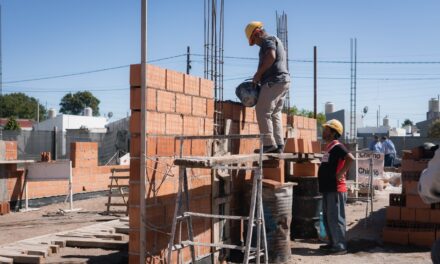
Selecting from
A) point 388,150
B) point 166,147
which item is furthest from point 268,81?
point 388,150

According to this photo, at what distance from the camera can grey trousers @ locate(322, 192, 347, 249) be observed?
7281 millimetres

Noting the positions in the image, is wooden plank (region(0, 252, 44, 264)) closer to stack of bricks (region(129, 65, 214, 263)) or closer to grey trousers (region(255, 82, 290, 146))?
stack of bricks (region(129, 65, 214, 263))

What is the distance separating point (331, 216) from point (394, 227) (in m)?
1.48

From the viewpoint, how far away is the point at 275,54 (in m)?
6.26

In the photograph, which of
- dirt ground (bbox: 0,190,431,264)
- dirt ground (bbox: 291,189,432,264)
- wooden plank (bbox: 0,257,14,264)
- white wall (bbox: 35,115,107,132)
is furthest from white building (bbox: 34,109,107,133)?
wooden plank (bbox: 0,257,14,264)

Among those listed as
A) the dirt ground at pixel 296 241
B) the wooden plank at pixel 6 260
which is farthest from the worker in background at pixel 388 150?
the wooden plank at pixel 6 260

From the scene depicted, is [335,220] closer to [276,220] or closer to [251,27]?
[276,220]

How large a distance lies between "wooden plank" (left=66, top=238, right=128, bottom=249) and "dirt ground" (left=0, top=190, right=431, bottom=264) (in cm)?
10

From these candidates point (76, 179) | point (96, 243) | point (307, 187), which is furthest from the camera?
point (76, 179)

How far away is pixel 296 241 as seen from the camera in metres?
8.02

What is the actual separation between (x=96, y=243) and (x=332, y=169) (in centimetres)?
344

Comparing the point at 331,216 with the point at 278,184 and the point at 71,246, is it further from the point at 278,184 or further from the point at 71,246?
the point at 71,246

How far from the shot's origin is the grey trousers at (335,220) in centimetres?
728

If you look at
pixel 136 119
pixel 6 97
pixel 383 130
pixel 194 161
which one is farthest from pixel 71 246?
pixel 6 97
